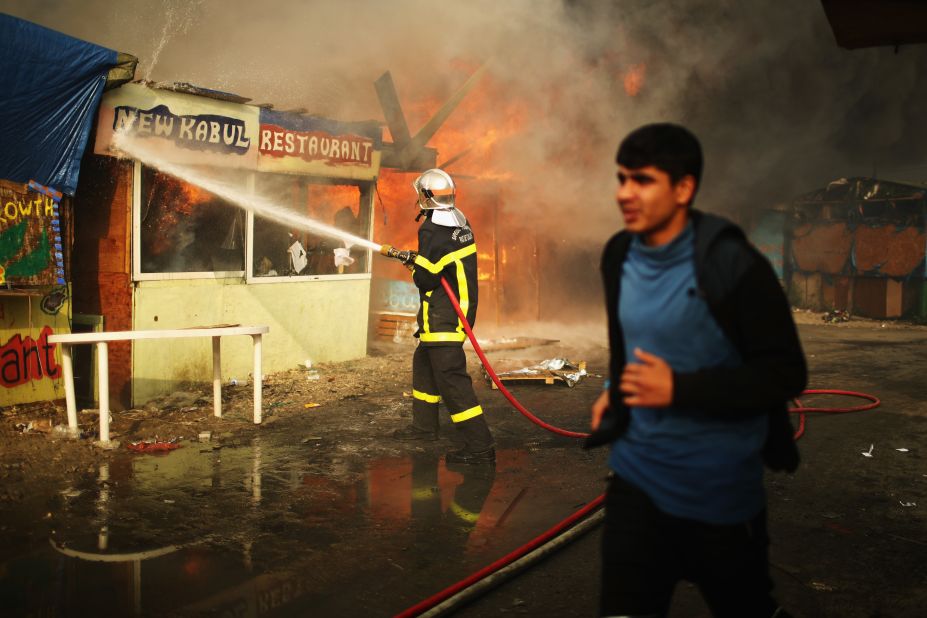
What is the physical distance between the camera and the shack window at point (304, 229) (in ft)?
31.6

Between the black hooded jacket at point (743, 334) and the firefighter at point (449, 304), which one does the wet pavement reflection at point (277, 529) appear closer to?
the firefighter at point (449, 304)

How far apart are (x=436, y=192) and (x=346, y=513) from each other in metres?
2.71

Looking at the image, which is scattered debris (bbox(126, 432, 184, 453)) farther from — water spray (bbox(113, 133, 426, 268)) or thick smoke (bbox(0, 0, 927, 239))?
thick smoke (bbox(0, 0, 927, 239))

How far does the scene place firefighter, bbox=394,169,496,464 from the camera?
6.28 meters

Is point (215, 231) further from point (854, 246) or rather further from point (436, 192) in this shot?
point (854, 246)

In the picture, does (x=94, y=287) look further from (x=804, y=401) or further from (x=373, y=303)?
(x=804, y=401)

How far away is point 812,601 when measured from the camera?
4.04 meters

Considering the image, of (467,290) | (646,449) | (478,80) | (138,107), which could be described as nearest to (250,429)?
(467,290)

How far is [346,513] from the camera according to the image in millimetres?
5207

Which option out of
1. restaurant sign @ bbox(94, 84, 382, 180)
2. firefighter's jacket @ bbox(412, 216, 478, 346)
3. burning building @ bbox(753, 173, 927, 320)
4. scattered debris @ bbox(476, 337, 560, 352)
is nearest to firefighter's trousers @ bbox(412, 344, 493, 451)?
firefighter's jacket @ bbox(412, 216, 478, 346)

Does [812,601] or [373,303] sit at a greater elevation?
[373,303]

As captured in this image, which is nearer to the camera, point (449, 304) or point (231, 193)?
point (449, 304)

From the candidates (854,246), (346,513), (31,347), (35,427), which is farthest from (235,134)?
(854,246)

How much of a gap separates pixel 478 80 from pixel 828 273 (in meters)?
9.86
